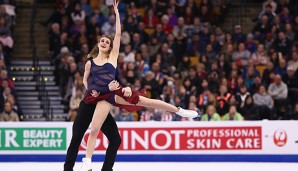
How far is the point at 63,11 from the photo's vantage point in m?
19.5

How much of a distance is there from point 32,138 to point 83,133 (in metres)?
4.76

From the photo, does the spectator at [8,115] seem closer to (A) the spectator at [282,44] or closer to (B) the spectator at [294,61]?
(B) the spectator at [294,61]

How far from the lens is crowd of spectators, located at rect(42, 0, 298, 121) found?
1647cm

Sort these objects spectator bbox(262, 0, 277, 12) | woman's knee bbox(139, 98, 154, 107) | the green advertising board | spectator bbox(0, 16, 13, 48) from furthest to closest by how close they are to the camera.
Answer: spectator bbox(262, 0, 277, 12)
spectator bbox(0, 16, 13, 48)
the green advertising board
woman's knee bbox(139, 98, 154, 107)

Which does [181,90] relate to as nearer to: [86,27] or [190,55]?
[190,55]

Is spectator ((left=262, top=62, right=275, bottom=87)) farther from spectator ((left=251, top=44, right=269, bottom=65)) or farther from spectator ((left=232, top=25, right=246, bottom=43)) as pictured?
spectator ((left=232, top=25, right=246, bottom=43))

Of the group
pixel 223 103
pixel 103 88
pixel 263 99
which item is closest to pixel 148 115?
pixel 223 103

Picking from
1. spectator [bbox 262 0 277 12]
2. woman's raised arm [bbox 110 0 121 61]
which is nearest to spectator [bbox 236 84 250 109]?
spectator [bbox 262 0 277 12]

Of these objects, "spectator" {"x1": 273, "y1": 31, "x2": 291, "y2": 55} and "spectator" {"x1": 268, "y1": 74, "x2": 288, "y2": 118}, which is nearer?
"spectator" {"x1": 268, "y1": 74, "x2": 288, "y2": 118}

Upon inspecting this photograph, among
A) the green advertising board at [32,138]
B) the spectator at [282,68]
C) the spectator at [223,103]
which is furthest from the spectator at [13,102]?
the spectator at [282,68]
